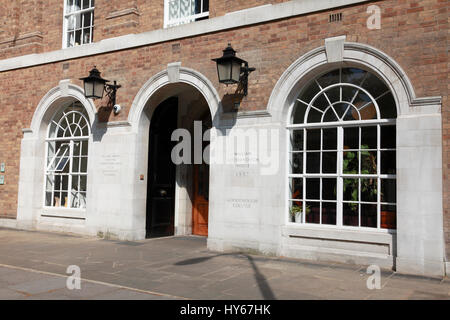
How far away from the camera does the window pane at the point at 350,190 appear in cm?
752

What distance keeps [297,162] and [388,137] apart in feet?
5.53

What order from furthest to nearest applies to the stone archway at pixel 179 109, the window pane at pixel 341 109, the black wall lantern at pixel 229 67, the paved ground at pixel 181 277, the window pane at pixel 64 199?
the window pane at pixel 64 199 < the stone archway at pixel 179 109 < the black wall lantern at pixel 229 67 < the window pane at pixel 341 109 < the paved ground at pixel 181 277

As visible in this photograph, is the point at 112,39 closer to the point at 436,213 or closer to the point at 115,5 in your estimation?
the point at 115,5

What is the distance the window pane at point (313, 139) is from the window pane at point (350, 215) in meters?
1.18

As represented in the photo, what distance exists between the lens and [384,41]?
7.16 metres

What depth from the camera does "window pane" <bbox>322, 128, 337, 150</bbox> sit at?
25.5 feet

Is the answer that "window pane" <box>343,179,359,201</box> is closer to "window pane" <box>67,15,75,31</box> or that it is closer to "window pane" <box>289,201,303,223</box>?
"window pane" <box>289,201,303,223</box>

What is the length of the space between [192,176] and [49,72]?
465cm

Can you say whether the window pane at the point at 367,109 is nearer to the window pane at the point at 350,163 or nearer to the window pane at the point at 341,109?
the window pane at the point at 341,109

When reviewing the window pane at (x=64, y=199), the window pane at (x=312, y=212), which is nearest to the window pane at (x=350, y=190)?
the window pane at (x=312, y=212)

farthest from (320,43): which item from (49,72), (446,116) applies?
(49,72)

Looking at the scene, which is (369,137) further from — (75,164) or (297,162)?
(75,164)

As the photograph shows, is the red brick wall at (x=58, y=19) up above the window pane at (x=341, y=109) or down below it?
above

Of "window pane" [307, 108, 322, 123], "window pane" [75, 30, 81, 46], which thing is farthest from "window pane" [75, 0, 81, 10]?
"window pane" [307, 108, 322, 123]
